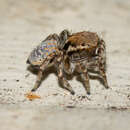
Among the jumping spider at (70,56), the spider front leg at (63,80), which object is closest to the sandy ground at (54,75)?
the spider front leg at (63,80)

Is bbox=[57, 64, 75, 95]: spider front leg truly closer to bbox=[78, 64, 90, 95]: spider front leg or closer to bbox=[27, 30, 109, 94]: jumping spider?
bbox=[27, 30, 109, 94]: jumping spider

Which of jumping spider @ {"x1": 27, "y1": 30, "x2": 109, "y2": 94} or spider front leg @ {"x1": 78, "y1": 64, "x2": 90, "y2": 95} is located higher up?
jumping spider @ {"x1": 27, "y1": 30, "x2": 109, "y2": 94}

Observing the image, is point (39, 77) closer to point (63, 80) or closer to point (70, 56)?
point (63, 80)

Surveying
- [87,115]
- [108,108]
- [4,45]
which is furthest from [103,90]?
[4,45]

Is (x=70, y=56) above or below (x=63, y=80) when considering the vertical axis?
above

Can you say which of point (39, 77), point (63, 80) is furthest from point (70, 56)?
point (39, 77)

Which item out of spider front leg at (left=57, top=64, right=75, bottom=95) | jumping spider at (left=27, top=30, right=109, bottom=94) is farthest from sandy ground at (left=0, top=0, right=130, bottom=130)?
jumping spider at (left=27, top=30, right=109, bottom=94)

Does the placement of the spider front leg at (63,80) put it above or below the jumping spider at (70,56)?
below

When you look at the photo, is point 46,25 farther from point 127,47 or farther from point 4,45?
point 127,47

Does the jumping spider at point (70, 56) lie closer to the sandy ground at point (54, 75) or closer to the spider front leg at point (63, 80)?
the spider front leg at point (63, 80)
